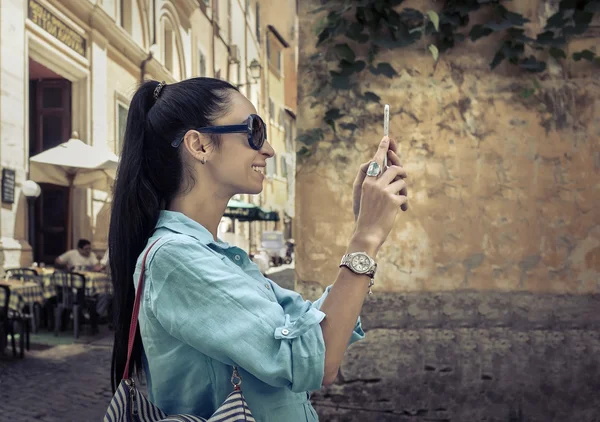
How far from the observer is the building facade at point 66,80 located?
30.4ft

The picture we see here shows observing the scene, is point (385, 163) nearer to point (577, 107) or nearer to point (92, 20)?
point (577, 107)

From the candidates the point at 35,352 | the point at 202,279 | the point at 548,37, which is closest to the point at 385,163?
the point at 202,279

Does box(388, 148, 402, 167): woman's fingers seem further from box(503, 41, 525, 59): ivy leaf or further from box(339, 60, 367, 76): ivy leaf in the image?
box(503, 41, 525, 59): ivy leaf

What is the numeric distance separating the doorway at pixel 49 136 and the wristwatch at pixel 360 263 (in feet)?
36.3

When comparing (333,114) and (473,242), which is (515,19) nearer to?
(333,114)

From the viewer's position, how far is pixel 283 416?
1208mm

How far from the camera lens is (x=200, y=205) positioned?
4.50 feet

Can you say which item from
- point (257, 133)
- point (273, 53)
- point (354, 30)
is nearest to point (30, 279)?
point (354, 30)

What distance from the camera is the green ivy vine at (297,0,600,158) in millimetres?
3570

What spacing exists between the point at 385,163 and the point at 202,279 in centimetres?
43

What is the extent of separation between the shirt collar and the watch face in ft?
0.92

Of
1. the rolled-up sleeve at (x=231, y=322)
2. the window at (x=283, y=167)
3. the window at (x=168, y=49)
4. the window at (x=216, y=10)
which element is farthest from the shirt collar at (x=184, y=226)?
the window at (x=283, y=167)

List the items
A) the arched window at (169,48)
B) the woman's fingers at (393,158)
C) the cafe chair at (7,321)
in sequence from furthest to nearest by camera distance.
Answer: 1. the arched window at (169,48)
2. the cafe chair at (7,321)
3. the woman's fingers at (393,158)

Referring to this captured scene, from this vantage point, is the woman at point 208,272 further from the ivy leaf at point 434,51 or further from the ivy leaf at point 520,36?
the ivy leaf at point 520,36
